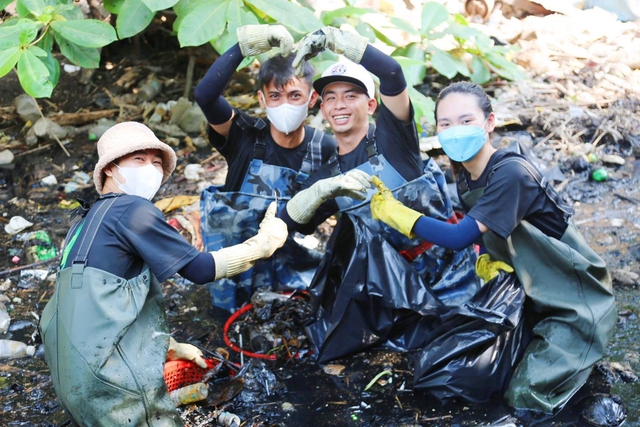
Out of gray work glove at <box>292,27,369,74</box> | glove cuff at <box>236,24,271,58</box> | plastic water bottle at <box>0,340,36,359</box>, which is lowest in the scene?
plastic water bottle at <box>0,340,36,359</box>

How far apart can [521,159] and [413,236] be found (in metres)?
0.74

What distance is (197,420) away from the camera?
328 cm

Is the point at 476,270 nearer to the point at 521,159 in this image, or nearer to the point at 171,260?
the point at 521,159

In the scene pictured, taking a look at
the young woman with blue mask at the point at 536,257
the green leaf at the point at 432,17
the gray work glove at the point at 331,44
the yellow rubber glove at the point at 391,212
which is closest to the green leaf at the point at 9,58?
the gray work glove at the point at 331,44

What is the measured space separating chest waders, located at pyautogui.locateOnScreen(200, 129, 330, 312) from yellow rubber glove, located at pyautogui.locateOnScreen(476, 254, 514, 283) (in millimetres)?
1182

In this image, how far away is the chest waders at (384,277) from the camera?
11.5 feet

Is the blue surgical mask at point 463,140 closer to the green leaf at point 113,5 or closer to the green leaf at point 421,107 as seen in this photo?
the green leaf at point 421,107

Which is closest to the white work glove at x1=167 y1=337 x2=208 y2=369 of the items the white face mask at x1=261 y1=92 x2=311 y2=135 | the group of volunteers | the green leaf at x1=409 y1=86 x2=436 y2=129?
the group of volunteers

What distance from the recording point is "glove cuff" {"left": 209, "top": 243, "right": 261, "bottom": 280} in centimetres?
292

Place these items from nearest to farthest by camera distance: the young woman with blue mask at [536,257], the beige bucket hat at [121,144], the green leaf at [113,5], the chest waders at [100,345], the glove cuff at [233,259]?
1. the chest waders at [100,345]
2. the beige bucket hat at [121,144]
3. the glove cuff at [233,259]
4. the young woman with blue mask at [536,257]
5. the green leaf at [113,5]

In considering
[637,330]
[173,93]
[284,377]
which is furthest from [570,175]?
[173,93]

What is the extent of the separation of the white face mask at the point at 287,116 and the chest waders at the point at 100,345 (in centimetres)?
147

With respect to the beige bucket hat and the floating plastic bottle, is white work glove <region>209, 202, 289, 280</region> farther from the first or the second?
the floating plastic bottle

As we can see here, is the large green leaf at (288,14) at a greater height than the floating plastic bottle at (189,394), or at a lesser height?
greater
